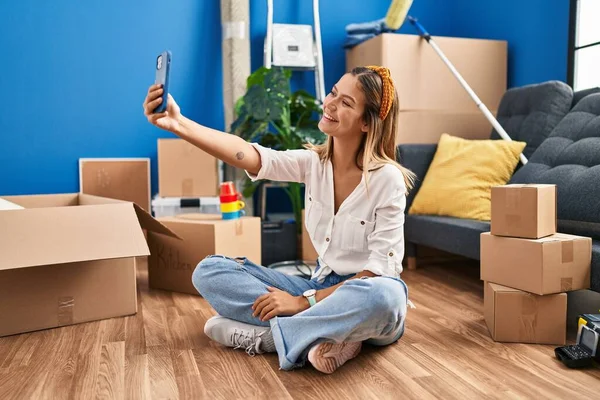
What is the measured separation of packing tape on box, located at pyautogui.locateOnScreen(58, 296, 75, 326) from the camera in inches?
74.4

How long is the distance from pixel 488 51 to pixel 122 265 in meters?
2.54

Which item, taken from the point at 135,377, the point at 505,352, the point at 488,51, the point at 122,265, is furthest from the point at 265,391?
the point at 488,51

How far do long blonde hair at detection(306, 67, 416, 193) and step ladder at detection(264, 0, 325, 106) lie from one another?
5.76ft

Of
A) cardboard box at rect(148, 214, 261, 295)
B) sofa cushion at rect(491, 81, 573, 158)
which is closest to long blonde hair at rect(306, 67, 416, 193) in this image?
cardboard box at rect(148, 214, 261, 295)

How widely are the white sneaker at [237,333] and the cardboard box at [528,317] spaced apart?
0.70 m

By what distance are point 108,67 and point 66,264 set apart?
182 cm

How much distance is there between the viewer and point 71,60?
10.9 ft

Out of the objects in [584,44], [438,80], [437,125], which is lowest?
[437,125]

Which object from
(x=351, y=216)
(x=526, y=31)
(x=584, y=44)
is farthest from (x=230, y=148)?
(x=526, y=31)

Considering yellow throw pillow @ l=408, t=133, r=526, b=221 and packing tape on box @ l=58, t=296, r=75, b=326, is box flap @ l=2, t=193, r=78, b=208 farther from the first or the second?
yellow throw pillow @ l=408, t=133, r=526, b=221

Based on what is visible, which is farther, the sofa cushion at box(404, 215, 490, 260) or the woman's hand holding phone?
the sofa cushion at box(404, 215, 490, 260)

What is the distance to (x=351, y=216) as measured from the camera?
1647 millimetres

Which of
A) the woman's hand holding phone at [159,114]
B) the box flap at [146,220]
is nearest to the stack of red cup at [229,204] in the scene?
the box flap at [146,220]

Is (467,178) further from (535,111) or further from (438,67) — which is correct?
(438,67)
